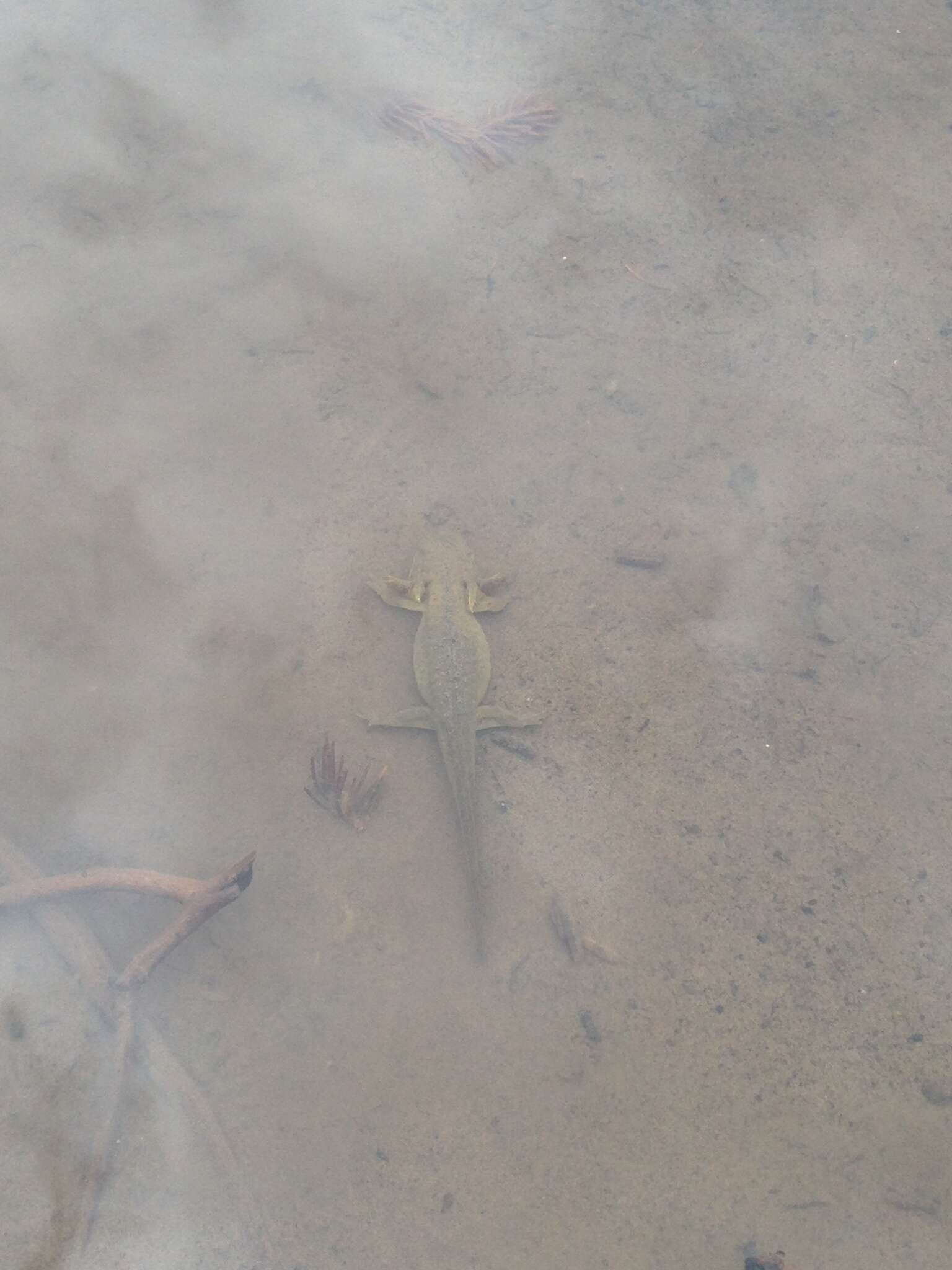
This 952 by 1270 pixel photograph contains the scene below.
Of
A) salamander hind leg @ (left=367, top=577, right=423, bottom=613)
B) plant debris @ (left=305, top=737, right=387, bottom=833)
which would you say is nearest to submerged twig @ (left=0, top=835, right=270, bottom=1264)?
plant debris @ (left=305, top=737, right=387, bottom=833)

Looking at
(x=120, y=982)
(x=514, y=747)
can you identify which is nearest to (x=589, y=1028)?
(x=514, y=747)

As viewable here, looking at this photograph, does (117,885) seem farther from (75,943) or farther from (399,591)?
(399,591)

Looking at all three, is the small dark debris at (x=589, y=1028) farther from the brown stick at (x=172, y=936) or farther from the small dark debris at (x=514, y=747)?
the brown stick at (x=172, y=936)

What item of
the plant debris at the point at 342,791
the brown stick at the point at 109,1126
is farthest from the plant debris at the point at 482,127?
the brown stick at the point at 109,1126

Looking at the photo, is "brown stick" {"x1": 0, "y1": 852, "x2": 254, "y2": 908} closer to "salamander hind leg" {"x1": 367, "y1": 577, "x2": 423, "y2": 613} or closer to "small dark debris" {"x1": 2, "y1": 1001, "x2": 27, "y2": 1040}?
"small dark debris" {"x1": 2, "y1": 1001, "x2": 27, "y2": 1040}

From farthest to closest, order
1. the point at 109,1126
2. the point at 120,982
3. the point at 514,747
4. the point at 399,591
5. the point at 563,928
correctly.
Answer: the point at 399,591, the point at 514,747, the point at 563,928, the point at 120,982, the point at 109,1126

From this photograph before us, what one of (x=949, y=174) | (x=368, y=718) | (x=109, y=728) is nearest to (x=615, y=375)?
(x=368, y=718)
